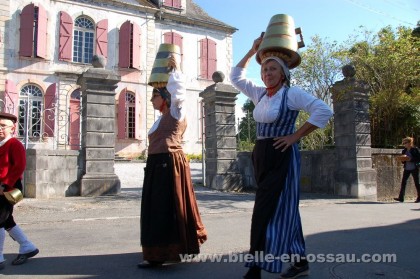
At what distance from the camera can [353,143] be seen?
405 inches

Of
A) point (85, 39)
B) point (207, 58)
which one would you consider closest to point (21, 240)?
point (85, 39)

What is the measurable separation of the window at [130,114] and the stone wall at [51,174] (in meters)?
14.9

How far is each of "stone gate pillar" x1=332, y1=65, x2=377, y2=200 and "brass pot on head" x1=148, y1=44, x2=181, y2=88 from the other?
719cm

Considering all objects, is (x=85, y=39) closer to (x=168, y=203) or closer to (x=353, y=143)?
(x=353, y=143)

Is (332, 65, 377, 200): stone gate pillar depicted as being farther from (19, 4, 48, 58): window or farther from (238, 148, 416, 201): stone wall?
(19, 4, 48, 58): window

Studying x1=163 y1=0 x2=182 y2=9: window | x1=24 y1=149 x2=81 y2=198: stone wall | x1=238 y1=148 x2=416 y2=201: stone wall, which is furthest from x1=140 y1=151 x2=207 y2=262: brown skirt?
x1=163 y1=0 x2=182 y2=9: window

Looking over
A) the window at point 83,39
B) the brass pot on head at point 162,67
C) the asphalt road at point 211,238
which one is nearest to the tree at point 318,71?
the asphalt road at point 211,238

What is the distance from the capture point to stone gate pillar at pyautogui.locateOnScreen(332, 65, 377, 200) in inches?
400

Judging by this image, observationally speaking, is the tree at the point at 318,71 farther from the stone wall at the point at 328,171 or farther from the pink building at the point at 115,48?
the pink building at the point at 115,48

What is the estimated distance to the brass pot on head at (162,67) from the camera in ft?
13.3

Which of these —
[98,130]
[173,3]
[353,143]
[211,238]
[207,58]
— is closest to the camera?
[211,238]

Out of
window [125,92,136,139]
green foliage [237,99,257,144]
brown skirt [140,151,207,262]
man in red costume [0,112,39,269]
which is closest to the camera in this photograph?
brown skirt [140,151,207,262]

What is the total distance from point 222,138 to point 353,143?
3.35 metres

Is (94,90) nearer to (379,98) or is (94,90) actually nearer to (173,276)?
(173,276)
